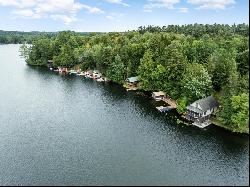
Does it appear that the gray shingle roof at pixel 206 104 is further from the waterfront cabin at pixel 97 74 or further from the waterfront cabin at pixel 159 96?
the waterfront cabin at pixel 97 74

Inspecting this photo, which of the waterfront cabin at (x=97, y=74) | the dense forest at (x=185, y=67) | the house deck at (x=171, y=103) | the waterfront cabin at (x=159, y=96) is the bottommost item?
the house deck at (x=171, y=103)

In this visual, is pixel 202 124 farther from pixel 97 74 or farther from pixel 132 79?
pixel 97 74

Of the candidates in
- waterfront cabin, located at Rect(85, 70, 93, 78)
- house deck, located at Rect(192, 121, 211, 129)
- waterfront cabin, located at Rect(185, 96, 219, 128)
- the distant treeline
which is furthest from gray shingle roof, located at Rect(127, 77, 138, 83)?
the distant treeline

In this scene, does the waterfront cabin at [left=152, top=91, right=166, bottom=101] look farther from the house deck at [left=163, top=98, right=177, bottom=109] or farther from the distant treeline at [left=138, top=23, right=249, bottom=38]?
the distant treeline at [left=138, top=23, right=249, bottom=38]

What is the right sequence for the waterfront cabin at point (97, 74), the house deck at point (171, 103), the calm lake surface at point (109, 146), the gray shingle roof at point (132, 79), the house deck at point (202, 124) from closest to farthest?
the calm lake surface at point (109, 146) < the house deck at point (202, 124) < the house deck at point (171, 103) < the gray shingle roof at point (132, 79) < the waterfront cabin at point (97, 74)

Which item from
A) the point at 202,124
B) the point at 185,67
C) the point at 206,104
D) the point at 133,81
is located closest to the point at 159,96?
the point at 185,67

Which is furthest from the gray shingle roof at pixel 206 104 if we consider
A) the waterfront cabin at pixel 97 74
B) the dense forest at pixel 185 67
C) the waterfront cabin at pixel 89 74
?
the waterfront cabin at pixel 89 74
